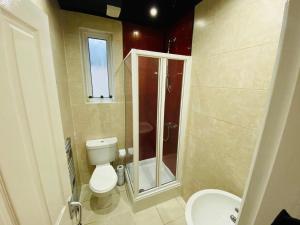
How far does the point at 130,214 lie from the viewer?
68.6 inches

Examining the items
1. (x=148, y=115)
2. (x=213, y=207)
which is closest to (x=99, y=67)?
(x=148, y=115)

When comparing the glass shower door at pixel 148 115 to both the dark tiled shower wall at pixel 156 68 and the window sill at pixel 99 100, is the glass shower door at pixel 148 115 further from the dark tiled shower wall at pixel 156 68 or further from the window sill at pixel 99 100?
the window sill at pixel 99 100

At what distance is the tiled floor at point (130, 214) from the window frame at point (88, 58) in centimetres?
148

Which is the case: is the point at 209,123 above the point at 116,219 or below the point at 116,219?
above

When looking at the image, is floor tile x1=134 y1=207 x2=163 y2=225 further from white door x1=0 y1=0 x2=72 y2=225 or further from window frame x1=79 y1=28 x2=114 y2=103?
window frame x1=79 y1=28 x2=114 y2=103

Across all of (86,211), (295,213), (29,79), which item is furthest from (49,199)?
(86,211)

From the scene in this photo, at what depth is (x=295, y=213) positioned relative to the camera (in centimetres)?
41

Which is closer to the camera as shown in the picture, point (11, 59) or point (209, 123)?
point (11, 59)

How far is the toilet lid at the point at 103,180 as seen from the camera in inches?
64.1

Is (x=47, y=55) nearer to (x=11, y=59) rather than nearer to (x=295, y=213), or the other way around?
(x=11, y=59)

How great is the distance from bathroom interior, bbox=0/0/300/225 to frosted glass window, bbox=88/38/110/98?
0.01 meters

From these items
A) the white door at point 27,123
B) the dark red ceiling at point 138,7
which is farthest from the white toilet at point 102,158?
the dark red ceiling at point 138,7

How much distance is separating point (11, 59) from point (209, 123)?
1509mm

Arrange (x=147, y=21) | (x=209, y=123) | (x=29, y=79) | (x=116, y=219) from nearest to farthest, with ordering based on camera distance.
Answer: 1. (x=29, y=79)
2. (x=209, y=123)
3. (x=116, y=219)
4. (x=147, y=21)
